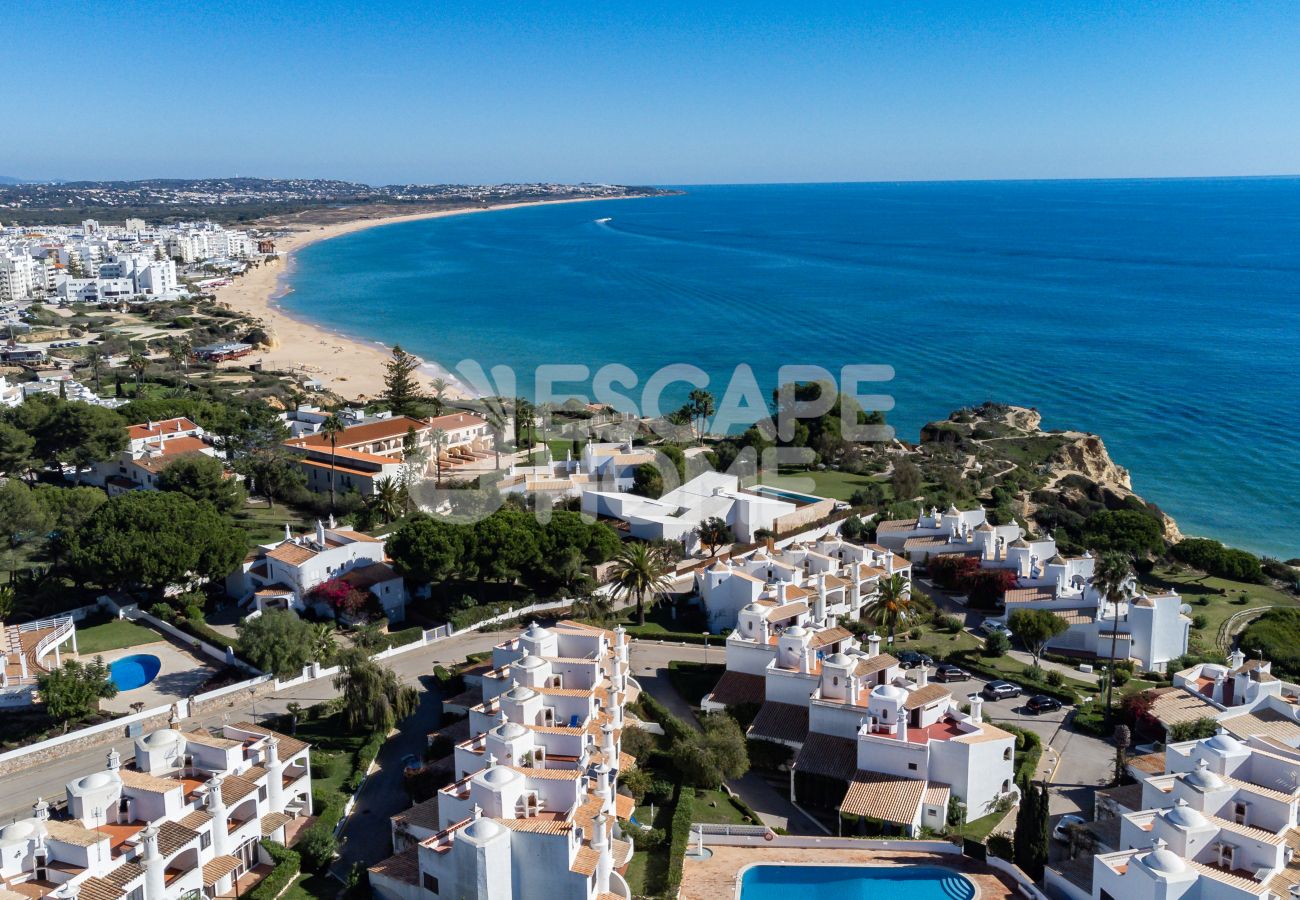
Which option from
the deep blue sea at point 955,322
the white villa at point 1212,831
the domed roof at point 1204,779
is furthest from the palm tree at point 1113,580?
the deep blue sea at point 955,322

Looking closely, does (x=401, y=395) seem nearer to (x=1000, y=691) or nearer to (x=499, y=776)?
(x=1000, y=691)

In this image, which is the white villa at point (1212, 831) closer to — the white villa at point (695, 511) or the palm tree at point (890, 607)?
the palm tree at point (890, 607)

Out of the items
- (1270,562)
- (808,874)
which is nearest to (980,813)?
(808,874)

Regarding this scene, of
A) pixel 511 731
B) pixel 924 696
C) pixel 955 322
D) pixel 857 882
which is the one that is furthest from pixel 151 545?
pixel 955 322

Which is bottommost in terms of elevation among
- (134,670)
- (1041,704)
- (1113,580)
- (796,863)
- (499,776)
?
(1041,704)

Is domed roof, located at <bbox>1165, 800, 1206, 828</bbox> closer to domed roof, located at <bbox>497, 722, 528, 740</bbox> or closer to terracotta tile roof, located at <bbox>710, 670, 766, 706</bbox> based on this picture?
terracotta tile roof, located at <bbox>710, 670, 766, 706</bbox>

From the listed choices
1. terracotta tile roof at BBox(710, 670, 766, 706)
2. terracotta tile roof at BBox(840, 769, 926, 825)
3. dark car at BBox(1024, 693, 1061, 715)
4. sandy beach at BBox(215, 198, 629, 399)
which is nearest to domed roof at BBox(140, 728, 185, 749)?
terracotta tile roof at BBox(710, 670, 766, 706)
